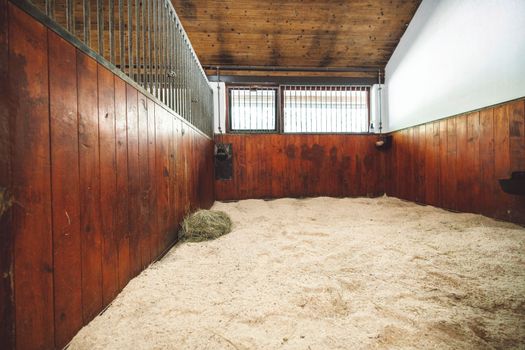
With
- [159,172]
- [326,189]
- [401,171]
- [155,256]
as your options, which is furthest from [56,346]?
[401,171]

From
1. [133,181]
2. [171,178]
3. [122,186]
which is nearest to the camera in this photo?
[122,186]

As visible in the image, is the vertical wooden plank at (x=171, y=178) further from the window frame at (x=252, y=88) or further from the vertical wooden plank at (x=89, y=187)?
the window frame at (x=252, y=88)

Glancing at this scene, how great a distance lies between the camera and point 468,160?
2717 mm

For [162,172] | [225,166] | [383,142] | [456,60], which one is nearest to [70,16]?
[162,172]

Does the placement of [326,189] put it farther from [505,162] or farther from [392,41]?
[392,41]

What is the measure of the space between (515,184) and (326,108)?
319 centimetres

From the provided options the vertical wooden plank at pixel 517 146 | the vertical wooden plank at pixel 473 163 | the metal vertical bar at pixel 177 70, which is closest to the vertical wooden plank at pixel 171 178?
the metal vertical bar at pixel 177 70

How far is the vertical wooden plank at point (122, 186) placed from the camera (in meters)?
1.08

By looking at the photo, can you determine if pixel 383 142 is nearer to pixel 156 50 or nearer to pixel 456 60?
pixel 456 60

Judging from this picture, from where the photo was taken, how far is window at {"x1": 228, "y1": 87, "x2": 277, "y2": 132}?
461cm

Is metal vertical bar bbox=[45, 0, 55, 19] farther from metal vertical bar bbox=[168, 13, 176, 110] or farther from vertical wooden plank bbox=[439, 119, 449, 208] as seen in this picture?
vertical wooden plank bbox=[439, 119, 449, 208]

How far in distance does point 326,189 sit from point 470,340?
3.57 metres

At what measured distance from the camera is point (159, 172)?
61.3 inches

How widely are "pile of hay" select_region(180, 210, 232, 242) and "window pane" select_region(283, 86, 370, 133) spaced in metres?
2.90
